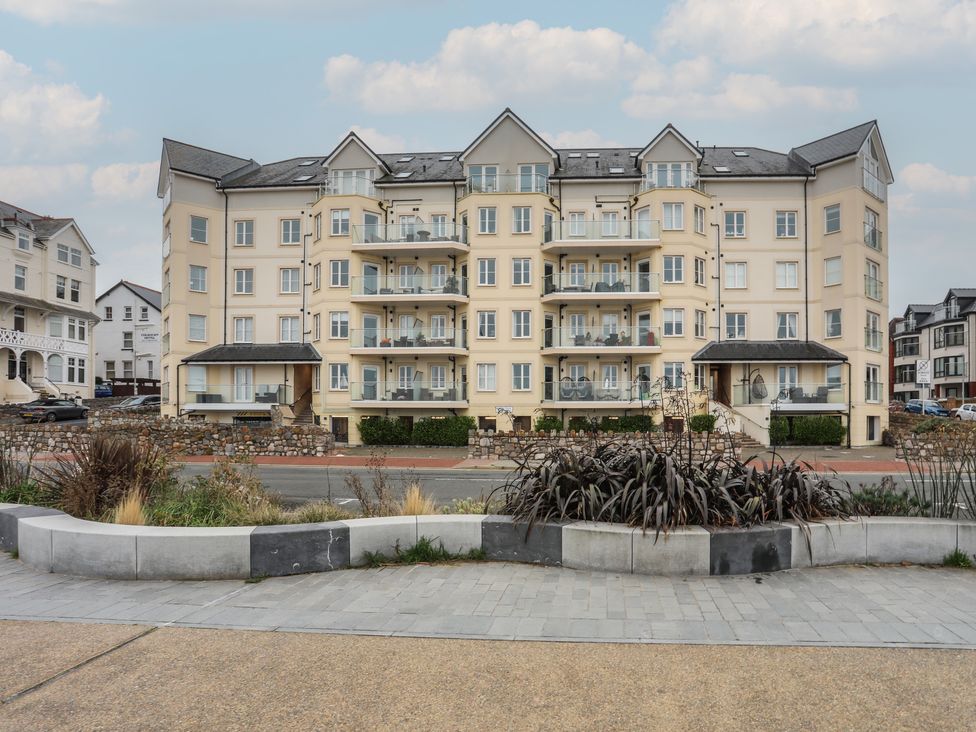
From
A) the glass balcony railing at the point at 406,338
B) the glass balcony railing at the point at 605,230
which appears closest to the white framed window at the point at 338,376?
the glass balcony railing at the point at 406,338

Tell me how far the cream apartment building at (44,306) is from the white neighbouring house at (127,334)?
32.6 feet

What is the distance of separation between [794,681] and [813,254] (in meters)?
35.7

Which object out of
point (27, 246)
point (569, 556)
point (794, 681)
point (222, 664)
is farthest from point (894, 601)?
point (27, 246)

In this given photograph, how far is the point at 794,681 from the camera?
4.14 meters

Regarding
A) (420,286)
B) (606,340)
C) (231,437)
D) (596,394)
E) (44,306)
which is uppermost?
(44,306)

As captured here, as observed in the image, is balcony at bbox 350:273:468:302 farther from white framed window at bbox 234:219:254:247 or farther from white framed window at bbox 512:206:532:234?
white framed window at bbox 234:219:254:247

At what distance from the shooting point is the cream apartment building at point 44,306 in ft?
156

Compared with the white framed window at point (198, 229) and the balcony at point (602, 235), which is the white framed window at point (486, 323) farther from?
the white framed window at point (198, 229)

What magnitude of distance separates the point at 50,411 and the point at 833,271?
4490 cm

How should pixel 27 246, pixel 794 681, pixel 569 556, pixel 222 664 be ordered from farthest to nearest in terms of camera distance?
pixel 27 246 → pixel 569 556 → pixel 222 664 → pixel 794 681

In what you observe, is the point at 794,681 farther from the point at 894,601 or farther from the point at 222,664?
the point at 222,664

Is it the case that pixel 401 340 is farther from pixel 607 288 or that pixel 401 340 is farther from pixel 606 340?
pixel 607 288

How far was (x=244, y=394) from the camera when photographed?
3550cm

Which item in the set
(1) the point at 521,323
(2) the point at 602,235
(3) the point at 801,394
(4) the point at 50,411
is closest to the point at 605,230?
(2) the point at 602,235
